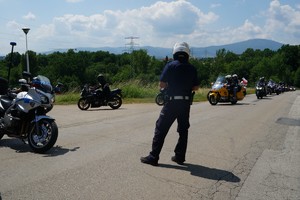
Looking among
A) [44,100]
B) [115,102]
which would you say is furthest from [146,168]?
[115,102]

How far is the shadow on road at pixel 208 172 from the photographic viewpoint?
18.3 ft

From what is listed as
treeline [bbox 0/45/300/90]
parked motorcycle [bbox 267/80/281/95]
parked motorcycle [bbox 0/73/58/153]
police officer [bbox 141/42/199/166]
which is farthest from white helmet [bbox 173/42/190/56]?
treeline [bbox 0/45/300/90]

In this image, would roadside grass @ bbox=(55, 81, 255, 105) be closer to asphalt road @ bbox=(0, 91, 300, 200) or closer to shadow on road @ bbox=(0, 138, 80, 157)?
asphalt road @ bbox=(0, 91, 300, 200)

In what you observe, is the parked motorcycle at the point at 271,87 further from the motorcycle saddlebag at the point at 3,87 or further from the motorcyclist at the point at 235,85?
the motorcycle saddlebag at the point at 3,87

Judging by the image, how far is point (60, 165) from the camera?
599 centimetres

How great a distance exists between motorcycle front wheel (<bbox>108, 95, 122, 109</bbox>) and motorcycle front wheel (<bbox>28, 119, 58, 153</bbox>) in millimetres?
9766

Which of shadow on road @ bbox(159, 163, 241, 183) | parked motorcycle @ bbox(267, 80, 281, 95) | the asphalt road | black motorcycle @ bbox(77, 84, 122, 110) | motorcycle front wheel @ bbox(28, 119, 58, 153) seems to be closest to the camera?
the asphalt road

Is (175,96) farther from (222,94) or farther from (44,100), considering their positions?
(222,94)

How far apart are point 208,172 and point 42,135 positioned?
3148 mm

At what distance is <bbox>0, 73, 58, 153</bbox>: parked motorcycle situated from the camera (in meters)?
6.91

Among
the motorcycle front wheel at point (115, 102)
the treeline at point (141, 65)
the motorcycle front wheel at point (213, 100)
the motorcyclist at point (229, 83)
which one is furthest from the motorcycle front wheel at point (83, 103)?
the treeline at point (141, 65)

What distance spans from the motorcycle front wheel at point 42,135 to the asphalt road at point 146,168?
0.52 feet

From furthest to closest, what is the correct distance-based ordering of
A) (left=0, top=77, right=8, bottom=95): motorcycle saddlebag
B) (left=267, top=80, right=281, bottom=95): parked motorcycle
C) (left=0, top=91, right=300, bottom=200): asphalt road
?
Result: (left=267, top=80, right=281, bottom=95): parked motorcycle < (left=0, top=77, right=8, bottom=95): motorcycle saddlebag < (left=0, top=91, right=300, bottom=200): asphalt road

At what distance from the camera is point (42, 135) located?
7.00 metres
